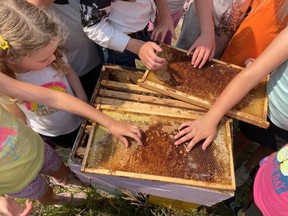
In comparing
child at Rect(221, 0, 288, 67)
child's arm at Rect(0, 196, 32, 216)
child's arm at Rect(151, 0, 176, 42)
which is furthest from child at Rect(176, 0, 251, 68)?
child's arm at Rect(0, 196, 32, 216)

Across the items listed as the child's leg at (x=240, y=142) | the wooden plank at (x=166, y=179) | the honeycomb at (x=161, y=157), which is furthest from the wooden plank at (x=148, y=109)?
the child's leg at (x=240, y=142)

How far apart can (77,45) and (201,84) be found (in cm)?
114

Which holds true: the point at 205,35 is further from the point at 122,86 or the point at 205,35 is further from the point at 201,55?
the point at 122,86

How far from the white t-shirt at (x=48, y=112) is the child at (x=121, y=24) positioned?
0.43m

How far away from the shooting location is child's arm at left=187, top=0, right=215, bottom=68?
2.37 metres

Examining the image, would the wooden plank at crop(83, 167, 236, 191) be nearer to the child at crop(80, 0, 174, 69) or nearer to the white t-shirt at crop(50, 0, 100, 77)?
the child at crop(80, 0, 174, 69)

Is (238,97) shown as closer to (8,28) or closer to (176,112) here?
(176,112)

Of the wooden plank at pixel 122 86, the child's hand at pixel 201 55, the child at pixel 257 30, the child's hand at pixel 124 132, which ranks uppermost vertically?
the child at pixel 257 30

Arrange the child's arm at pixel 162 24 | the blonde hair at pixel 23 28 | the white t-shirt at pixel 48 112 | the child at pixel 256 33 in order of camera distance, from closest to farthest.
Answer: the blonde hair at pixel 23 28
the white t-shirt at pixel 48 112
the child at pixel 256 33
the child's arm at pixel 162 24

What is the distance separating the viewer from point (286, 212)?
5.41 ft

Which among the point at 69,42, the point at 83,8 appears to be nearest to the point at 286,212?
the point at 83,8

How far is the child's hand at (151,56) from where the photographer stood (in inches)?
86.2

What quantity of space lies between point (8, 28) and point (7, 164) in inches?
34.8

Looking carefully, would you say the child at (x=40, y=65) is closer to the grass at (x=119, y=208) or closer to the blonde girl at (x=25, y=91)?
the blonde girl at (x=25, y=91)
